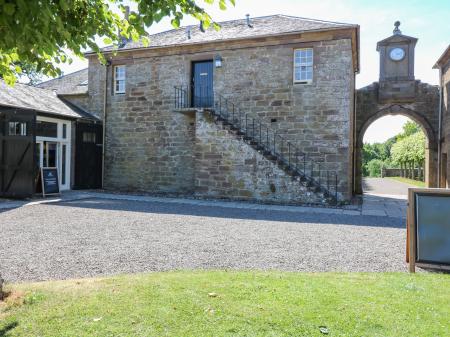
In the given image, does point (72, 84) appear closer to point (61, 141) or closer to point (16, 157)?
point (61, 141)

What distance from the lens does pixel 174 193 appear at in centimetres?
1677

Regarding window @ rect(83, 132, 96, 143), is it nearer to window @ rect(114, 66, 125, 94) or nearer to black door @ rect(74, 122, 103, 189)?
black door @ rect(74, 122, 103, 189)

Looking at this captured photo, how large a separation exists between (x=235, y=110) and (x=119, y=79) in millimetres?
6317

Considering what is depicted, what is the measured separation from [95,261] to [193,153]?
1118 cm

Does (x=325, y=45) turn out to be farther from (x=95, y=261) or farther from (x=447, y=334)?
(x=447, y=334)

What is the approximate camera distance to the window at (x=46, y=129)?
1538 cm

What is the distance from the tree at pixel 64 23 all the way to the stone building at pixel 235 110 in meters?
9.78

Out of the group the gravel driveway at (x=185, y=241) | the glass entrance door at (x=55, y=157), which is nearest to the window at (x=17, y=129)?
the glass entrance door at (x=55, y=157)

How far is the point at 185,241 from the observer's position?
7.05 metres

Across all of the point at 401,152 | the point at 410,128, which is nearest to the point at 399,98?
the point at 401,152

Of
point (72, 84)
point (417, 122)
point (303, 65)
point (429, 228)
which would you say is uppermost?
point (72, 84)

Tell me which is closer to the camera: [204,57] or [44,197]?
[44,197]

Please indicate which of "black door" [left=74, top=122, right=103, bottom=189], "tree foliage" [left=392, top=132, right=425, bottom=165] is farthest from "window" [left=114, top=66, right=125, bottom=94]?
"tree foliage" [left=392, top=132, right=425, bottom=165]

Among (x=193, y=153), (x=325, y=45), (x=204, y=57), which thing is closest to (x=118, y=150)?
(x=193, y=153)
